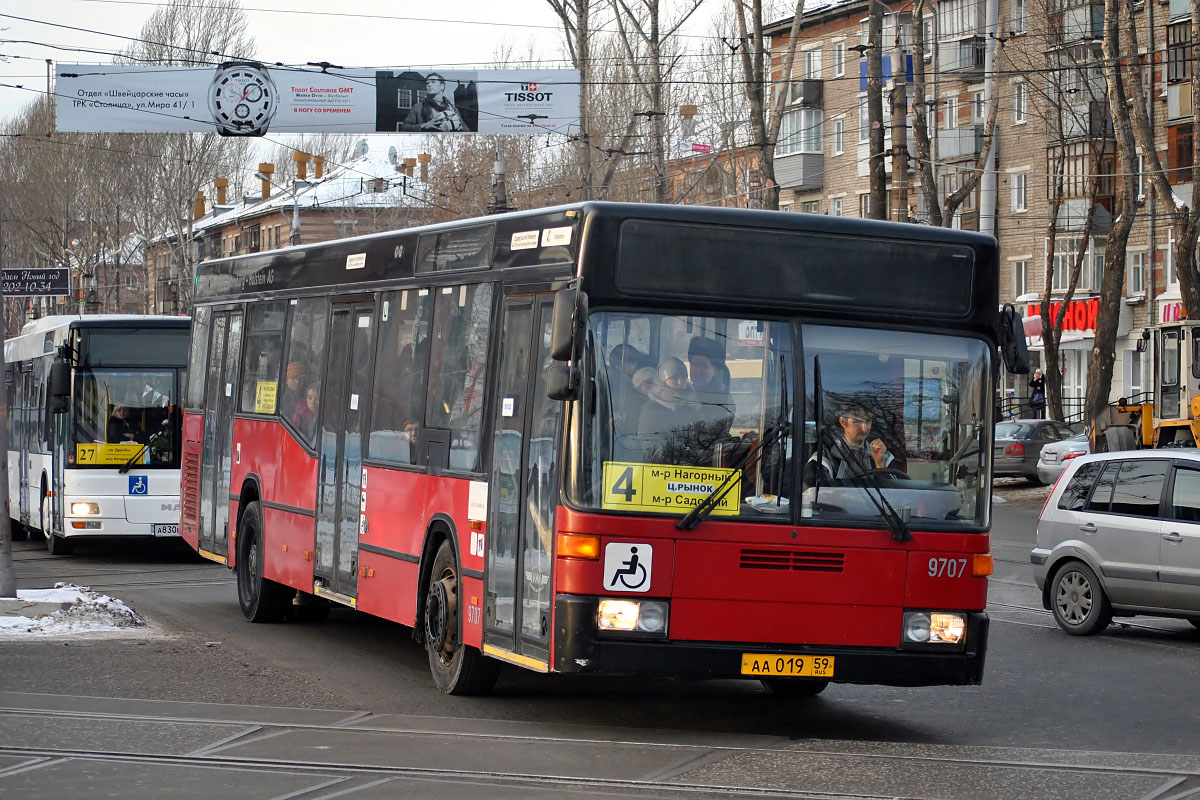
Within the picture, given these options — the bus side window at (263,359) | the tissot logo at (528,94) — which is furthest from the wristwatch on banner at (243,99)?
the bus side window at (263,359)

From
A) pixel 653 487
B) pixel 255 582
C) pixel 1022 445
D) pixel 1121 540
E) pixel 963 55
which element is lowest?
pixel 255 582

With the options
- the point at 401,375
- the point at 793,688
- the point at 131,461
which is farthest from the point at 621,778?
the point at 131,461

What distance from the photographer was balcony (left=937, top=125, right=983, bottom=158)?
178 ft

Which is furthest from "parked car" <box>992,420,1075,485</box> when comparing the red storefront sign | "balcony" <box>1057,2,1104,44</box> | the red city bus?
the red city bus

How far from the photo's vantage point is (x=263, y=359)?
13.8 metres

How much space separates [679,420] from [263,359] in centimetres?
646

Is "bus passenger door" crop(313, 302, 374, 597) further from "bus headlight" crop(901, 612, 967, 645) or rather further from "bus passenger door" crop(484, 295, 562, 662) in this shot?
"bus headlight" crop(901, 612, 967, 645)

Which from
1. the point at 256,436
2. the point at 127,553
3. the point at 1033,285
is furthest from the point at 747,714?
the point at 1033,285

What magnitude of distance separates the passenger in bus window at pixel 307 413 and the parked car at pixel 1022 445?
26.0 metres

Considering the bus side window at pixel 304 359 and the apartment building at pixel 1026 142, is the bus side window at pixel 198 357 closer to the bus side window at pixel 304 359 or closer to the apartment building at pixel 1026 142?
the bus side window at pixel 304 359

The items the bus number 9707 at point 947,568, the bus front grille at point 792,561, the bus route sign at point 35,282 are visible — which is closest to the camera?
the bus front grille at point 792,561

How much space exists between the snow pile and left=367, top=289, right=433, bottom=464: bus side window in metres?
3.03

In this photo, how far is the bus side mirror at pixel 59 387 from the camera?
18.8m

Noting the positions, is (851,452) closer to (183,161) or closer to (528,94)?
(528,94)
